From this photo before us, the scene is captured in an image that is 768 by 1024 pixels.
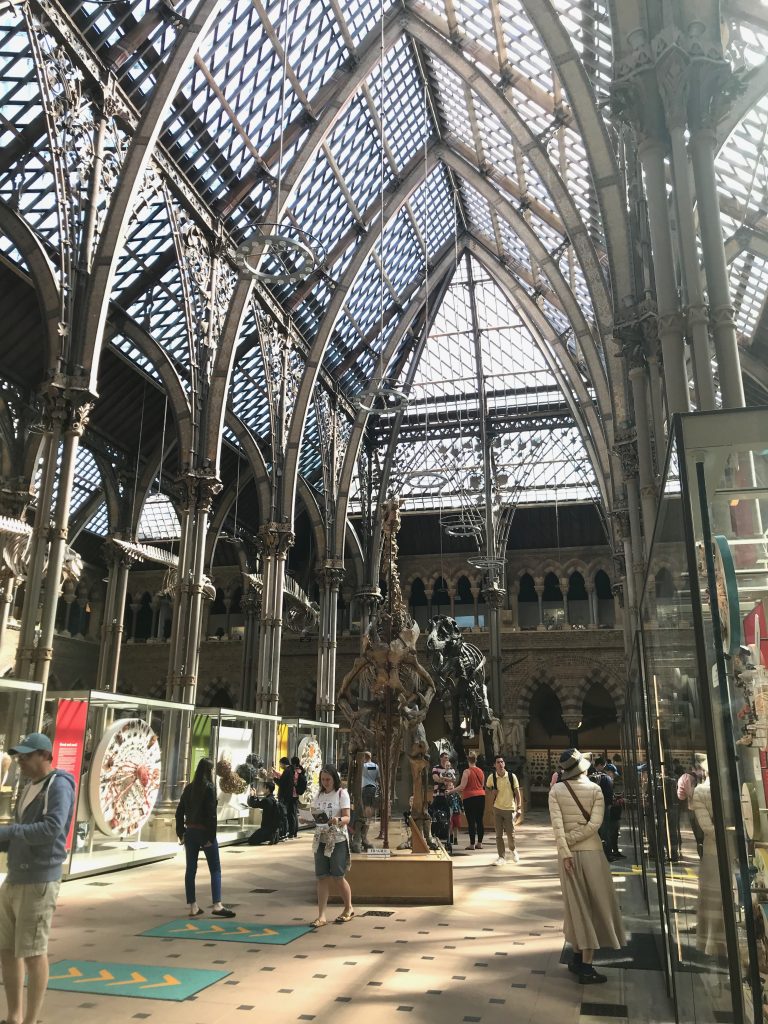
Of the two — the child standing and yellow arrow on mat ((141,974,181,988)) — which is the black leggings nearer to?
the child standing

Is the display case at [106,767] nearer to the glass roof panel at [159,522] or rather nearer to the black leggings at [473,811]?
the black leggings at [473,811]

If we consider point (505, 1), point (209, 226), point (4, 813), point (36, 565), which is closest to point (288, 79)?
point (209, 226)

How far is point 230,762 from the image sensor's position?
15.2 metres

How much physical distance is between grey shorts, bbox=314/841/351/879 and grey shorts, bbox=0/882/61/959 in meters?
3.65

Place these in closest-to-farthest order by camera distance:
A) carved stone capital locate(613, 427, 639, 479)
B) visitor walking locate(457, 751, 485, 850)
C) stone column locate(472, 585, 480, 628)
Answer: visitor walking locate(457, 751, 485, 850), carved stone capital locate(613, 427, 639, 479), stone column locate(472, 585, 480, 628)

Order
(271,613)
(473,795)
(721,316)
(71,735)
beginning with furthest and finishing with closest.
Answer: (271,613)
(473,795)
(71,735)
(721,316)

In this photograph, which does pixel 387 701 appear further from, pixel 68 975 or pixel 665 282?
pixel 665 282

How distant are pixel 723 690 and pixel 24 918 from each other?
3.68 m

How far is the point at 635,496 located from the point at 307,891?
27.4 feet

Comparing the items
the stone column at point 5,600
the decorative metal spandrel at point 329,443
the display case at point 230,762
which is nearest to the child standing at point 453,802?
the display case at point 230,762

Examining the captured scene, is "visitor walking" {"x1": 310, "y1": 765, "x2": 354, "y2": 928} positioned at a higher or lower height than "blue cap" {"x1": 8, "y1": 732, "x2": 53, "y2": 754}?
lower

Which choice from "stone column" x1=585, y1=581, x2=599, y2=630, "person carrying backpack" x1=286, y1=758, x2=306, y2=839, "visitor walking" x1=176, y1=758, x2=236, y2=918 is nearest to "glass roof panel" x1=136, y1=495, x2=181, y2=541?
"stone column" x1=585, y1=581, x2=599, y2=630

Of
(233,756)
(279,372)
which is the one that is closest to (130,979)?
(233,756)

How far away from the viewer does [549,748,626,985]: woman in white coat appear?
586 centimetres
